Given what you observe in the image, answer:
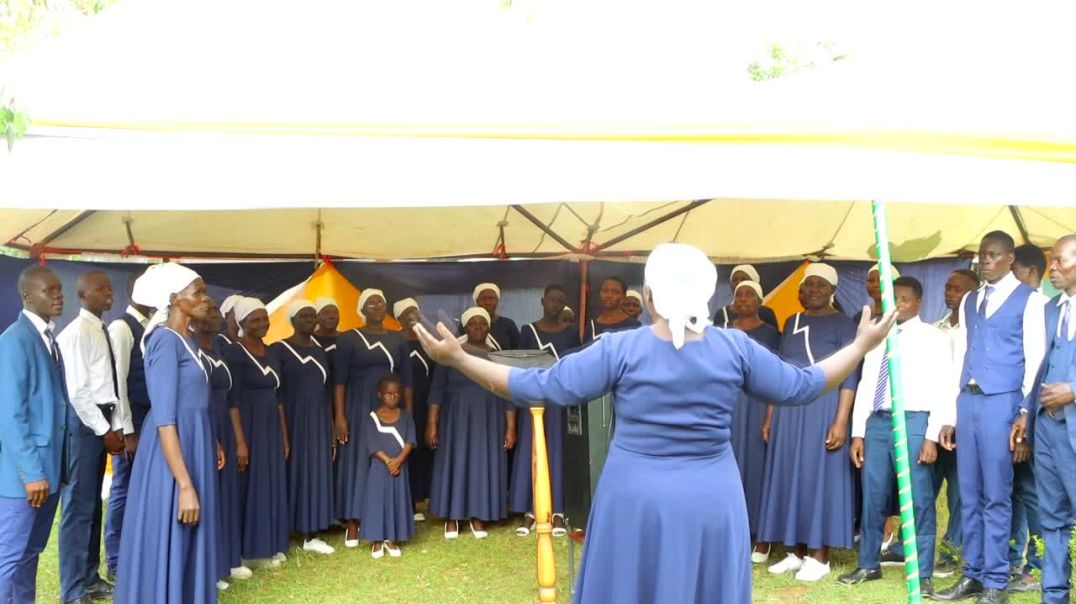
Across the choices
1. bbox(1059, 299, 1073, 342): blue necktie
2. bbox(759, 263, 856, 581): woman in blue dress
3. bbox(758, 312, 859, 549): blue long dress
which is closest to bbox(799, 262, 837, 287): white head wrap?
bbox(759, 263, 856, 581): woman in blue dress

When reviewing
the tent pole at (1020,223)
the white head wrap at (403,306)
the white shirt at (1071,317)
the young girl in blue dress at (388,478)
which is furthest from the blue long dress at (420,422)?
the tent pole at (1020,223)

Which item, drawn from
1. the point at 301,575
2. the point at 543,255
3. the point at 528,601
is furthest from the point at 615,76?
the point at 543,255

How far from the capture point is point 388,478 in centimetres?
607

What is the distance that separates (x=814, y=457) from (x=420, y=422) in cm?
342

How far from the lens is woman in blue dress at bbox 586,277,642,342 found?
6863 mm

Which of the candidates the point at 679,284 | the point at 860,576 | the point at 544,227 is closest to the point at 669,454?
the point at 679,284

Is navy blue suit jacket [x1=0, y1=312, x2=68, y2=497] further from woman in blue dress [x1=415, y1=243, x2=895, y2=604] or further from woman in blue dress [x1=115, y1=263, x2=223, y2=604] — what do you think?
woman in blue dress [x1=415, y1=243, x2=895, y2=604]

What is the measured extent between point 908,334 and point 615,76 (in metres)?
2.49

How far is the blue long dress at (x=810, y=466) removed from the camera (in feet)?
17.4

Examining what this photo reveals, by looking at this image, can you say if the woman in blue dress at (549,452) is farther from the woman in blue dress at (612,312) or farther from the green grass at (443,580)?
the green grass at (443,580)

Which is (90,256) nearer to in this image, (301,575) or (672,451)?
(301,575)

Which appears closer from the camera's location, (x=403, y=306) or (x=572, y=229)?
(x=403, y=306)

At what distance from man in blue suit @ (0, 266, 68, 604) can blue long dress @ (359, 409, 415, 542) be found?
222cm

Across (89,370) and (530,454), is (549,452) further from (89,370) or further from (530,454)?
(89,370)
